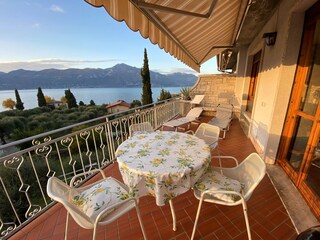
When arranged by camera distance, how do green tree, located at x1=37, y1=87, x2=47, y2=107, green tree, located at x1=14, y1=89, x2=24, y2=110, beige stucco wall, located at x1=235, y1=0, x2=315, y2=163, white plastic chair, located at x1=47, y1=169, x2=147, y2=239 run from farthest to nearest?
1. green tree, located at x1=37, y1=87, x2=47, y2=107
2. green tree, located at x1=14, y1=89, x2=24, y2=110
3. beige stucco wall, located at x1=235, y1=0, x2=315, y2=163
4. white plastic chair, located at x1=47, y1=169, x2=147, y2=239

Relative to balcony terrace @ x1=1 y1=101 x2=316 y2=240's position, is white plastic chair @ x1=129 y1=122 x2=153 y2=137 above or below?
above

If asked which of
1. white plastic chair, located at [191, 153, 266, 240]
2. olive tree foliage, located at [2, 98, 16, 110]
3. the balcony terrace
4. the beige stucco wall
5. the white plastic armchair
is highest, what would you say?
the beige stucco wall

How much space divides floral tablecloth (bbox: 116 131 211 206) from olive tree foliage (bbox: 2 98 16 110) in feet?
100

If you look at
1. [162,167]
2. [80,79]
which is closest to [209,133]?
[162,167]

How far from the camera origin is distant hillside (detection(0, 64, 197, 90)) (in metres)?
27.2

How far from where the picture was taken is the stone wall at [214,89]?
7301mm

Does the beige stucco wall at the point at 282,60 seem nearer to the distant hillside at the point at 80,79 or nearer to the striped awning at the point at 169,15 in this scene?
the striped awning at the point at 169,15

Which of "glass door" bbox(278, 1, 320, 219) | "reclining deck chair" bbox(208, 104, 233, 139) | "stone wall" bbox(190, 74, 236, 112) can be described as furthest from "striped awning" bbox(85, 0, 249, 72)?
"stone wall" bbox(190, 74, 236, 112)

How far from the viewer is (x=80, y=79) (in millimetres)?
41062

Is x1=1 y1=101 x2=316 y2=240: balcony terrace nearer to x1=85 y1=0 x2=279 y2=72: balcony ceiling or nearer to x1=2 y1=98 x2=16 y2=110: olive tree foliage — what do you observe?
x1=85 y1=0 x2=279 y2=72: balcony ceiling

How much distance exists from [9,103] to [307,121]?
32.4m

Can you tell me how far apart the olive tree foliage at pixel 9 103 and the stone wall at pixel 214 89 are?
28.4m

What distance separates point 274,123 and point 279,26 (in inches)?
67.0

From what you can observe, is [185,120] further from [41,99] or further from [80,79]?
[80,79]
